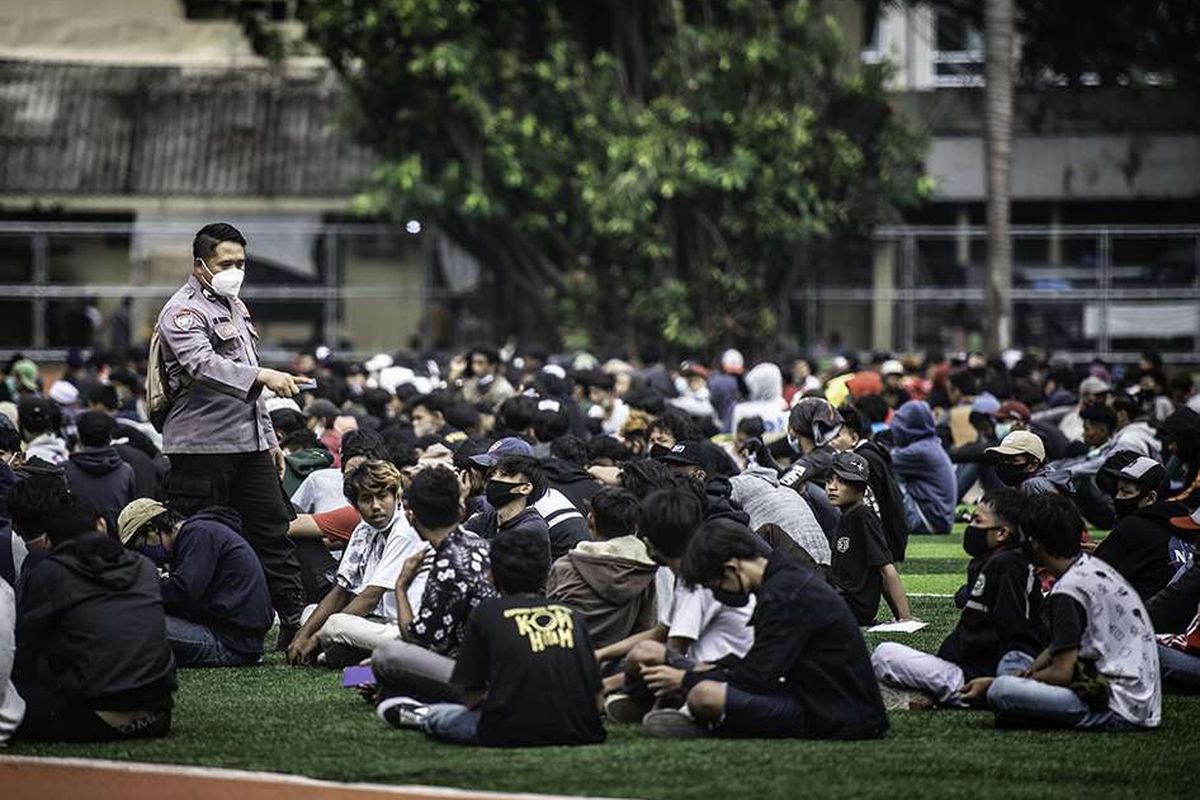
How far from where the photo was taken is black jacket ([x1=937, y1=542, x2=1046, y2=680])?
9.94m

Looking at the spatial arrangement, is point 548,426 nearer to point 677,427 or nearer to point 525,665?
point 677,427

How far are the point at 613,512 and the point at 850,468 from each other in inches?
106

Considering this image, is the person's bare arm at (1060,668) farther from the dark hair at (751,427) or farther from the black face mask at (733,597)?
the dark hair at (751,427)

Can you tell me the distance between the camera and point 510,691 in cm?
878

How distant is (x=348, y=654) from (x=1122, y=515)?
4220 mm

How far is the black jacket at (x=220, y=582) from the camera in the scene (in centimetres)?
1093

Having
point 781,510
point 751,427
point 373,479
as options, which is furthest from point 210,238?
point 751,427

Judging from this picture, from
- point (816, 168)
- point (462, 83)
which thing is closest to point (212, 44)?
point (462, 83)

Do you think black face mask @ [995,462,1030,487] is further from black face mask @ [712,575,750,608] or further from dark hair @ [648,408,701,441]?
black face mask @ [712,575,750,608]

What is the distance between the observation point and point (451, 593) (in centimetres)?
968

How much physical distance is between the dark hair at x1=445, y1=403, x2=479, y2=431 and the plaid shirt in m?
7.04

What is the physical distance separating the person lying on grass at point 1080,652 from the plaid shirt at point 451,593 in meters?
2.36

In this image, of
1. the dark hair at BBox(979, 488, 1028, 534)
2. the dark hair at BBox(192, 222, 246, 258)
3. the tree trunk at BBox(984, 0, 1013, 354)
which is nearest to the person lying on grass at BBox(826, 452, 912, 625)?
the dark hair at BBox(979, 488, 1028, 534)

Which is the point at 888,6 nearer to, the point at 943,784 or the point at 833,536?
the point at 833,536
